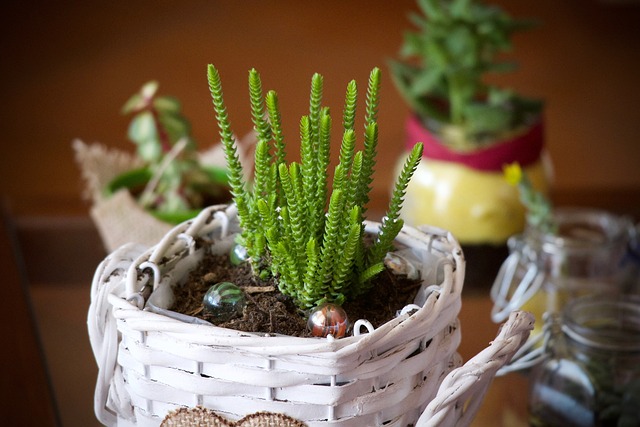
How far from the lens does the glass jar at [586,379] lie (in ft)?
2.18

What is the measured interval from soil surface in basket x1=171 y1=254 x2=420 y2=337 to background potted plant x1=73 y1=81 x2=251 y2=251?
0.33 meters

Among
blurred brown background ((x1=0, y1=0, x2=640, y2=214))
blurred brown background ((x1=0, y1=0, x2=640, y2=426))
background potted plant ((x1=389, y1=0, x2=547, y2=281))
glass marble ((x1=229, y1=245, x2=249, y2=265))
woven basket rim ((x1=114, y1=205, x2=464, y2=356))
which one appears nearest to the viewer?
woven basket rim ((x1=114, y1=205, x2=464, y2=356))

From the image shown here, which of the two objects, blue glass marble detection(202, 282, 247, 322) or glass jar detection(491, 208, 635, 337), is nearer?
blue glass marble detection(202, 282, 247, 322)

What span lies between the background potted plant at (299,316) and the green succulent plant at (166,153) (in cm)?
38

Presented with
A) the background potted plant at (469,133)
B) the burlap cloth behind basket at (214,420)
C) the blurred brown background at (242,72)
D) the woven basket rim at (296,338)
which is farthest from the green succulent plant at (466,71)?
the burlap cloth behind basket at (214,420)

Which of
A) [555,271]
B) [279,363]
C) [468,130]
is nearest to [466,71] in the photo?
[468,130]

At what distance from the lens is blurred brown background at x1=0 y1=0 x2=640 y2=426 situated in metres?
1.63

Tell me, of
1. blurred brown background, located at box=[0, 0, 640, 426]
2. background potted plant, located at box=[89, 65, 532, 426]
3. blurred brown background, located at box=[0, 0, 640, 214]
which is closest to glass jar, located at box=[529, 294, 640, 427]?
background potted plant, located at box=[89, 65, 532, 426]

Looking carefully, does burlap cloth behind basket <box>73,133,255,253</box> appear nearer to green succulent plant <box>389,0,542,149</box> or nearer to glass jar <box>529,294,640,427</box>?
green succulent plant <box>389,0,542,149</box>

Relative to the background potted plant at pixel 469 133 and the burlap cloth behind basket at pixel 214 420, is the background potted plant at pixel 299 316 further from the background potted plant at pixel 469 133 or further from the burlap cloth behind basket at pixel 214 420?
the background potted plant at pixel 469 133

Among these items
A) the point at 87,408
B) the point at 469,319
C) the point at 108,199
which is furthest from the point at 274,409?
the point at 108,199

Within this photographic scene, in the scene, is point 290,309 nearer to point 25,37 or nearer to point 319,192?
point 319,192

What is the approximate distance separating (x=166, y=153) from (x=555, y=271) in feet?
1.49

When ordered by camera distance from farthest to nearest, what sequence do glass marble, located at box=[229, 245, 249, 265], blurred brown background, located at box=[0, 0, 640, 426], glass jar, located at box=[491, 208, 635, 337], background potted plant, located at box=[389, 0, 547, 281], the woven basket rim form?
blurred brown background, located at box=[0, 0, 640, 426] < background potted plant, located at box=[389, 0, 547, 281] < glass jar, located at box=[491, 208, 635, 337] < glass marble, located at box=[229, 245, 249, 265] < the woven basket rim
